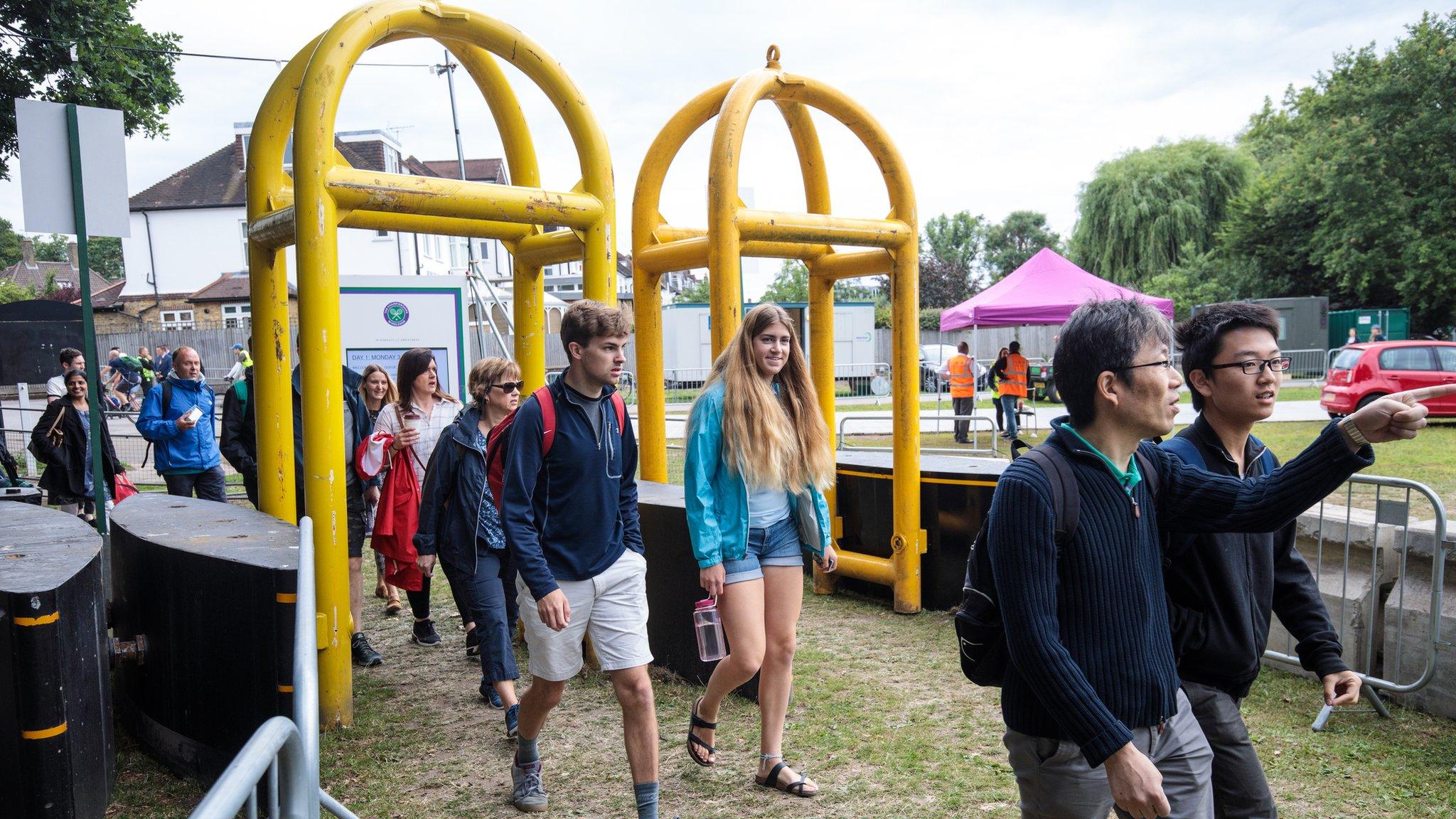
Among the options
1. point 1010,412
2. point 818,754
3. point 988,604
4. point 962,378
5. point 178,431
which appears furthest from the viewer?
point 962,378

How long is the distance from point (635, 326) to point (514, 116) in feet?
5.00

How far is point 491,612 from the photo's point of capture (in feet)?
16.6

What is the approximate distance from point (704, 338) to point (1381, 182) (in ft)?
74.4

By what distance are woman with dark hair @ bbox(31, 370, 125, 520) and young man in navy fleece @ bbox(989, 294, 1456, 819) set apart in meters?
8.23

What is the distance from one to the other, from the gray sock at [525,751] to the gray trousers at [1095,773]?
7.79 feet

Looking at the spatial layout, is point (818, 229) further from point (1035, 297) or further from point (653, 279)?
point (1035, 297)

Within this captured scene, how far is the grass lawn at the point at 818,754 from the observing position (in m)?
4.10

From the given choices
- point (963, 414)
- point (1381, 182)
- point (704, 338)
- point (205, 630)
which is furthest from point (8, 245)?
point (205, 630)

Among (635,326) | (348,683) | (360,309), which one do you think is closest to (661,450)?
(635,326)

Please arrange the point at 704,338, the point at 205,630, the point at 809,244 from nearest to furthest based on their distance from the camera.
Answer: the point at 205,630 → the point at 809,244 → the point at 704,338

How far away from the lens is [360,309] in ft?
34.0

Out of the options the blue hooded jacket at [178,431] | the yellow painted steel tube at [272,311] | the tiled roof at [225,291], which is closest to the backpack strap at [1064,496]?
the yellow painted steel tube at [272,311]

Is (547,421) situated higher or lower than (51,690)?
higher

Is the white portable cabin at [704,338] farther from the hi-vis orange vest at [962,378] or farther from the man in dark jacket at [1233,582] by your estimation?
the man in dark jacket at [1233,582]
